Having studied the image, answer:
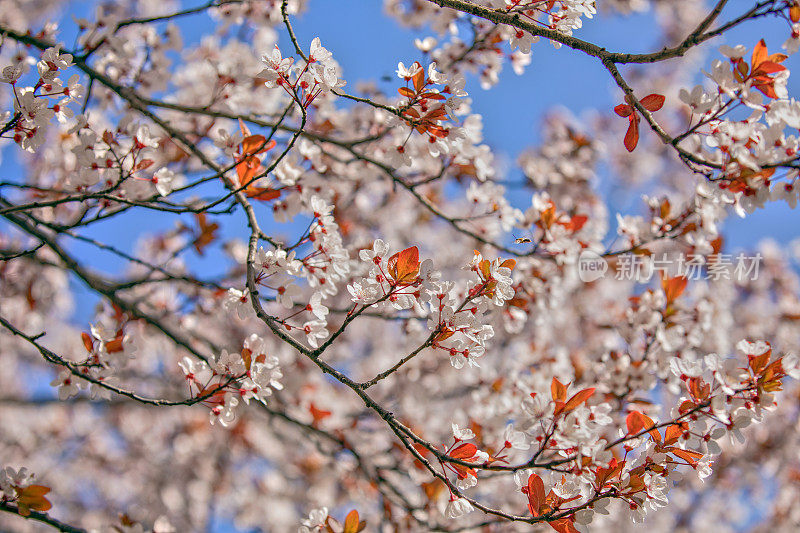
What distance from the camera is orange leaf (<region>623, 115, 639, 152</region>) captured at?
4.73 feet

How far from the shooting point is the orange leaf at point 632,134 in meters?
1.44

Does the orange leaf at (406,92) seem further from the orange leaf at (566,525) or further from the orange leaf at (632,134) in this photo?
the orange leaf at (566,525)

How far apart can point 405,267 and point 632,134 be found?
2.47 feet

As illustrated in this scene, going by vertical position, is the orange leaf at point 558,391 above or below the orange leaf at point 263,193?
below

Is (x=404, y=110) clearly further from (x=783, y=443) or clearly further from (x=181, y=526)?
(x=181, y=526)

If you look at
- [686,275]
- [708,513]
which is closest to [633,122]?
[686,275]

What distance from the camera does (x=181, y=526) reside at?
509 cm

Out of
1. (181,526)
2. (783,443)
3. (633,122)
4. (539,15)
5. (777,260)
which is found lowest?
(181,526)

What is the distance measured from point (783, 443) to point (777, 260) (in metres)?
1.75

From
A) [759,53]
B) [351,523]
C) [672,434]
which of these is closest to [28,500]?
[351,523]

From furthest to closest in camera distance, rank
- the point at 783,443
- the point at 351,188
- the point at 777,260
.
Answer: the point at 777,260 → the point at 783,443 → the point at 351,188

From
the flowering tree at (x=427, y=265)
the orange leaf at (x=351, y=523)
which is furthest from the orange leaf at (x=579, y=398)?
the orange leaf at (x=351, y=523)

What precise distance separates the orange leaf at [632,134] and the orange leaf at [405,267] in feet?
2.31

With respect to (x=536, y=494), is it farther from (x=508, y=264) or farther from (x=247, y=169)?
(x=247, y=169)
